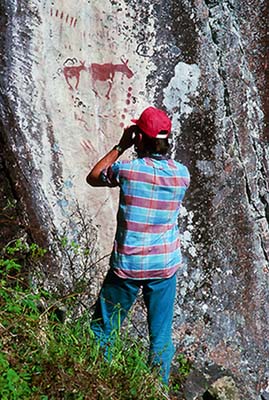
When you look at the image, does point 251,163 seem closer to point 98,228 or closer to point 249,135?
point 249,135

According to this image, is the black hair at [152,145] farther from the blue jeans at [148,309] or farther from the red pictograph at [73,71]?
the red pictograph at [73,71]

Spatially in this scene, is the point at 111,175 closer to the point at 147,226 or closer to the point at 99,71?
the point at 147,226

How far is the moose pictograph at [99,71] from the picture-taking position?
17.0ft

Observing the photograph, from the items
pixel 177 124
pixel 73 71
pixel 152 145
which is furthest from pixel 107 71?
pixel 152 145

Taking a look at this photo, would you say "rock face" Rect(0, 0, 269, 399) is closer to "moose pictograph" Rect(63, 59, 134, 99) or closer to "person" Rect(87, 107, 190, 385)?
"moose pictograph" Rect(63, 59, 134, 99)

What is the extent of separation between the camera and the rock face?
5059 mm

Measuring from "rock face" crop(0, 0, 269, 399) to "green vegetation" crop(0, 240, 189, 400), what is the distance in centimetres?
75

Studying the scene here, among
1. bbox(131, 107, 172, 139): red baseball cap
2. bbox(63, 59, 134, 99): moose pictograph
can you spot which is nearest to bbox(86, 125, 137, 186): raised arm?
bbox(131, 107, 172, 139): red baseball cap

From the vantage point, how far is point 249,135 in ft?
18.6

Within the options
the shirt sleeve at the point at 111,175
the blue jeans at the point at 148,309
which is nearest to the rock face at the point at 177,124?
the blue jeans at the point at 148,309

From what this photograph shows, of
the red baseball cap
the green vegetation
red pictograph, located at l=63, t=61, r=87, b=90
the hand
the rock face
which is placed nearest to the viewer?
the green vegetation

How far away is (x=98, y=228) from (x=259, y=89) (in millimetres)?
1443

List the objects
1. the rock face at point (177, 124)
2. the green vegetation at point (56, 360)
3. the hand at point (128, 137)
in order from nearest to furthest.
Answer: the green vegetation at point (56, 360), the hand at point (128, 137), the rock face at point (177, 124)

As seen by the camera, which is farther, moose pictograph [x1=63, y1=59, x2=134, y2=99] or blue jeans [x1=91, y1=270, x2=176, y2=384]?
moose pictograph [x1=63, y1=59, x2=134, y2=99]
